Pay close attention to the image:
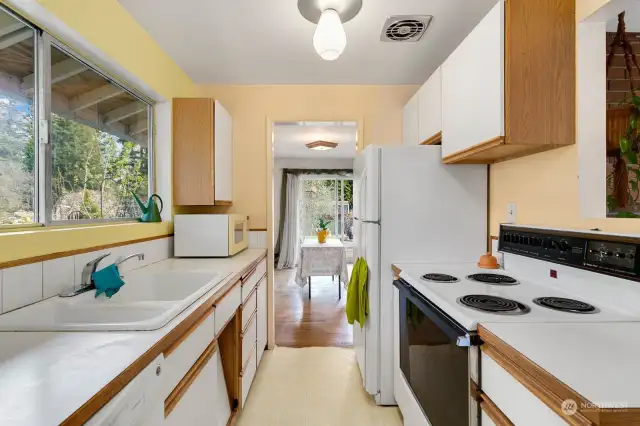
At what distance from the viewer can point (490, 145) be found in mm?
1466

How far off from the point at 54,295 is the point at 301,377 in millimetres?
1684

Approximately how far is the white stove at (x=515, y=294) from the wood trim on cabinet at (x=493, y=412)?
20 centimetres

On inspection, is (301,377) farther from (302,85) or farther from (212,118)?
(302,85)

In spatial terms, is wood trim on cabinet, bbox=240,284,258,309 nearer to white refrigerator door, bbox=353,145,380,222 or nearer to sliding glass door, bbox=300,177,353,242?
white refrigerator door, bbox=353,145,380,222

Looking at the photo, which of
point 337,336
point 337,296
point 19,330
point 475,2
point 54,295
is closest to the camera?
point 19,330

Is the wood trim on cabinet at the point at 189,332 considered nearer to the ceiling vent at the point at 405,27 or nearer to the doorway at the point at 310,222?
the ceiling vent at the point at 405,27

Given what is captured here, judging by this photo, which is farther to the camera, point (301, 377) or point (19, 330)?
point (301, 377)

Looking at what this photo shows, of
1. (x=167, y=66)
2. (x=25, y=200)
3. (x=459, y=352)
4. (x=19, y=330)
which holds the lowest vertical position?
→ (x=459, y=352)

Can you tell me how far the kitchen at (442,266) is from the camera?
2.30 ft

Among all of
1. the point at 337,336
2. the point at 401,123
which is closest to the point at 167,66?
the point at 401,123

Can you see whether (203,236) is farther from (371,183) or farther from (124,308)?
(371,183)

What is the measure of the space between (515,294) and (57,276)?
72.1 inches

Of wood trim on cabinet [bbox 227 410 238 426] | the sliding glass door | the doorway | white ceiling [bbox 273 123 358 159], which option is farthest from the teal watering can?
the sliding glass door

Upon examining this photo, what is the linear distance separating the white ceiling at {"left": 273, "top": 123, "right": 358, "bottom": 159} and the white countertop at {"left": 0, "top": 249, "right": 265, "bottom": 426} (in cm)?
323
